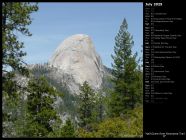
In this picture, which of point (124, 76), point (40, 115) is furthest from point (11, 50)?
point (124, 76)

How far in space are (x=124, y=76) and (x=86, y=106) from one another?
9.28m

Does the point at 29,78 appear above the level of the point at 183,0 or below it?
below

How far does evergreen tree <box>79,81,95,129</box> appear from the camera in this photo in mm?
54097

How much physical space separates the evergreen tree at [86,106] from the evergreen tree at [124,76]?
444cm

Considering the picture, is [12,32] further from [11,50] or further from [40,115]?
[40,115]

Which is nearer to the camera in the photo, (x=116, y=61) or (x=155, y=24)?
(x=155, y=24)

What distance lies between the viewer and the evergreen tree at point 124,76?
46.4 meters

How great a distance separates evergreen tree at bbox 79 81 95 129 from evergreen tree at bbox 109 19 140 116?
14.6ft

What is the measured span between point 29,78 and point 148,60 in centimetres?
1481

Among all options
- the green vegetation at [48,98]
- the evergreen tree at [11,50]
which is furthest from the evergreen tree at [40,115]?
the evergreen tree at [11,50]

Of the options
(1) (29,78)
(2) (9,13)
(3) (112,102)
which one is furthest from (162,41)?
(3) (112,102)

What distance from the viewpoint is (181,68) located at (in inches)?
384

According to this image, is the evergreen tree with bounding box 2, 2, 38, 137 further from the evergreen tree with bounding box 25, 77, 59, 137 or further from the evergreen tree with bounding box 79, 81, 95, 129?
the evergreen tree with bounding box 79, 81, 95, 129

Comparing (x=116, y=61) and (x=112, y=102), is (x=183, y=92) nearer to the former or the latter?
(x=112, y=102)
